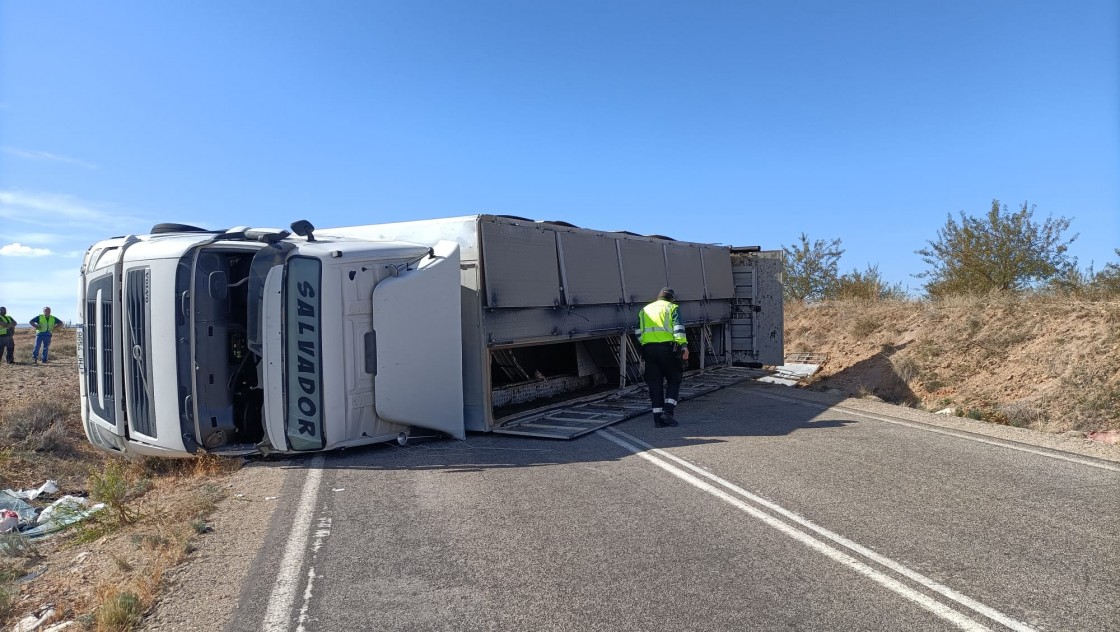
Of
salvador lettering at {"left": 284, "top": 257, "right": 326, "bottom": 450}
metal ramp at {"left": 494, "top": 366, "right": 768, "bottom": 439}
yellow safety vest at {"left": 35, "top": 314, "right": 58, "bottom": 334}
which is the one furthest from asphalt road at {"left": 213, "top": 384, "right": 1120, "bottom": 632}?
yellow safety vest at {"left": 35, "top": 314, "right": 58, "bottom": 334}

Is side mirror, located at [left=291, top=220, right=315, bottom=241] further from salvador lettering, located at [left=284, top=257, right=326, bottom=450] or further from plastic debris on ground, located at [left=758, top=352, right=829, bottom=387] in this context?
plastic debris on ground, located at [left=758, top=352, right=829, bottom=387]

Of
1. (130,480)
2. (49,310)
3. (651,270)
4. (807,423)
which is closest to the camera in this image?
(130,480)

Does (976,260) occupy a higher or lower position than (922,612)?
higher

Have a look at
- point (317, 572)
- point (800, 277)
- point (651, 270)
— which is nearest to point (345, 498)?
point (317, 572)

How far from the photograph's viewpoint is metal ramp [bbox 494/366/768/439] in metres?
8.12

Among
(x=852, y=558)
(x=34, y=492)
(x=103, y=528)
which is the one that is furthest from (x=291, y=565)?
(x=34, y=492)

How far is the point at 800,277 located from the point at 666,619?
25328mm

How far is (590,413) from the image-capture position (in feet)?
30.8

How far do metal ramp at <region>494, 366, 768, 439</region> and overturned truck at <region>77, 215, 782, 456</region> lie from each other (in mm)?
331

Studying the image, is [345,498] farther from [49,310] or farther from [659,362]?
[49,310]

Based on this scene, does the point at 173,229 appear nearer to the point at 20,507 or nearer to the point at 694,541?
the point at 20,507

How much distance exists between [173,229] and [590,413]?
5.73 m

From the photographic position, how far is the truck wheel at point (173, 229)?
739 cm

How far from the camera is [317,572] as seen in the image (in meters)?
3.83
